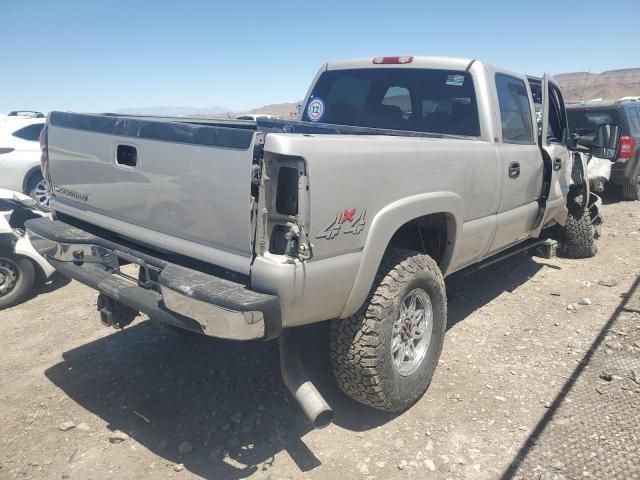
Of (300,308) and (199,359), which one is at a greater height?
(300,308)

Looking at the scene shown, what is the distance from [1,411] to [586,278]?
532 cm

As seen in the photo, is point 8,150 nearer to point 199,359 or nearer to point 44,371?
point 44,371

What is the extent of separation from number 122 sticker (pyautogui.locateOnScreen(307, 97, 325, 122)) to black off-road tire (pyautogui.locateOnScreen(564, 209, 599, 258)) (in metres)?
3.28

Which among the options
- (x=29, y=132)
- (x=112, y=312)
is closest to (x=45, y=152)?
(x=112, y=312)

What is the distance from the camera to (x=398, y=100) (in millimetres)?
4059

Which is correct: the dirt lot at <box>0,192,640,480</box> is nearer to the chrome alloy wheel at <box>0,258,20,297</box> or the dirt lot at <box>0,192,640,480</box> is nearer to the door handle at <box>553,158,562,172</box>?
the chrome alloy wheel at <box>0,258,20,297</box>

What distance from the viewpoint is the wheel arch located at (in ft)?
8.00

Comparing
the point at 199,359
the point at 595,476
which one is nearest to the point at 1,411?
the point at 199,359

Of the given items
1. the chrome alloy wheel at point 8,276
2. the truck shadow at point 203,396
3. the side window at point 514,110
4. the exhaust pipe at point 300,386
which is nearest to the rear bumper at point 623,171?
the side window at point 514,110

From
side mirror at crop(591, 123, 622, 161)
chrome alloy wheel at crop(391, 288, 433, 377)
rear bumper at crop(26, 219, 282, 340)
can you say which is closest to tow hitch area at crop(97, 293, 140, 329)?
rear bumper at crop(26, 219, 282, 340)

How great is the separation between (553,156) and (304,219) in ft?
10.8

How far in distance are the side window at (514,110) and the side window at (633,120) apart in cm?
616

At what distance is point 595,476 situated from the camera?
8.11 ft

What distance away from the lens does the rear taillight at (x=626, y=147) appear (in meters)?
8.59
